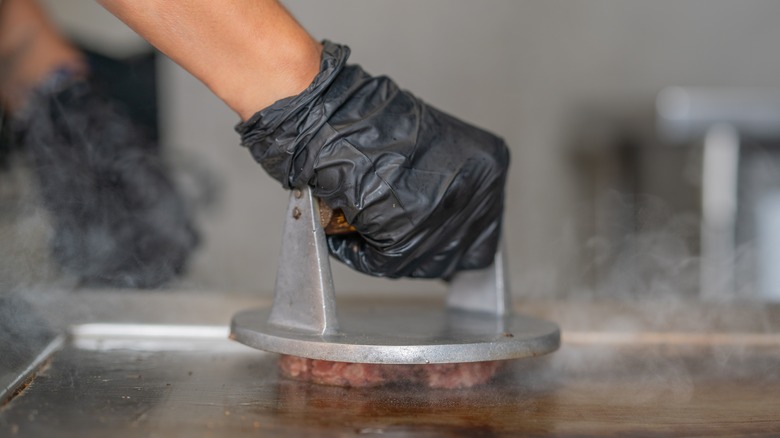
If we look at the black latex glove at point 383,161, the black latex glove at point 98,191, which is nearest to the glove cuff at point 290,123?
the black latex glove at point 383,161

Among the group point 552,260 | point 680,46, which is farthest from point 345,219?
point 680,46

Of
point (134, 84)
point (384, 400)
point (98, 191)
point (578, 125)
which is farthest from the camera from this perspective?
point (578, 125)

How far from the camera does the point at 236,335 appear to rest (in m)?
1.20

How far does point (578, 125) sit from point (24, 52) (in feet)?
9.55

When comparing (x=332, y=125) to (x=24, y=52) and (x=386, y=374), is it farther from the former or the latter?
(x=24, y=52)

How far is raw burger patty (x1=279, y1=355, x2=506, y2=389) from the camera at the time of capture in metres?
1.15

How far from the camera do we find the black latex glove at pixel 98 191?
6.48ft

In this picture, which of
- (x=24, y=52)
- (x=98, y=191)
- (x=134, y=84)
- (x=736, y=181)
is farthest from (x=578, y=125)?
(x=24, y=52)

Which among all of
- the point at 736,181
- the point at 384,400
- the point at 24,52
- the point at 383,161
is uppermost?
the point at 24,52

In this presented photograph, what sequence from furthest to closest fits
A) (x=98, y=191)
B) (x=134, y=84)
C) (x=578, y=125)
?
(x=578, y=125) < (x=134, y=84) < (x=98, y=191)

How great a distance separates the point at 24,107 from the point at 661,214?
301 centimetres

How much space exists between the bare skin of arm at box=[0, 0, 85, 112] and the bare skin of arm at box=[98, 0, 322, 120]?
1.00m

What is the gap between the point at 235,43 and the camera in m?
1.09

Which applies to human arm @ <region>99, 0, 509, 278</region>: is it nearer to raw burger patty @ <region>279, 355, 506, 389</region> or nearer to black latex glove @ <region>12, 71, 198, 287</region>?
raw burger patty @ <region>279, 355, 506, 389</region>
